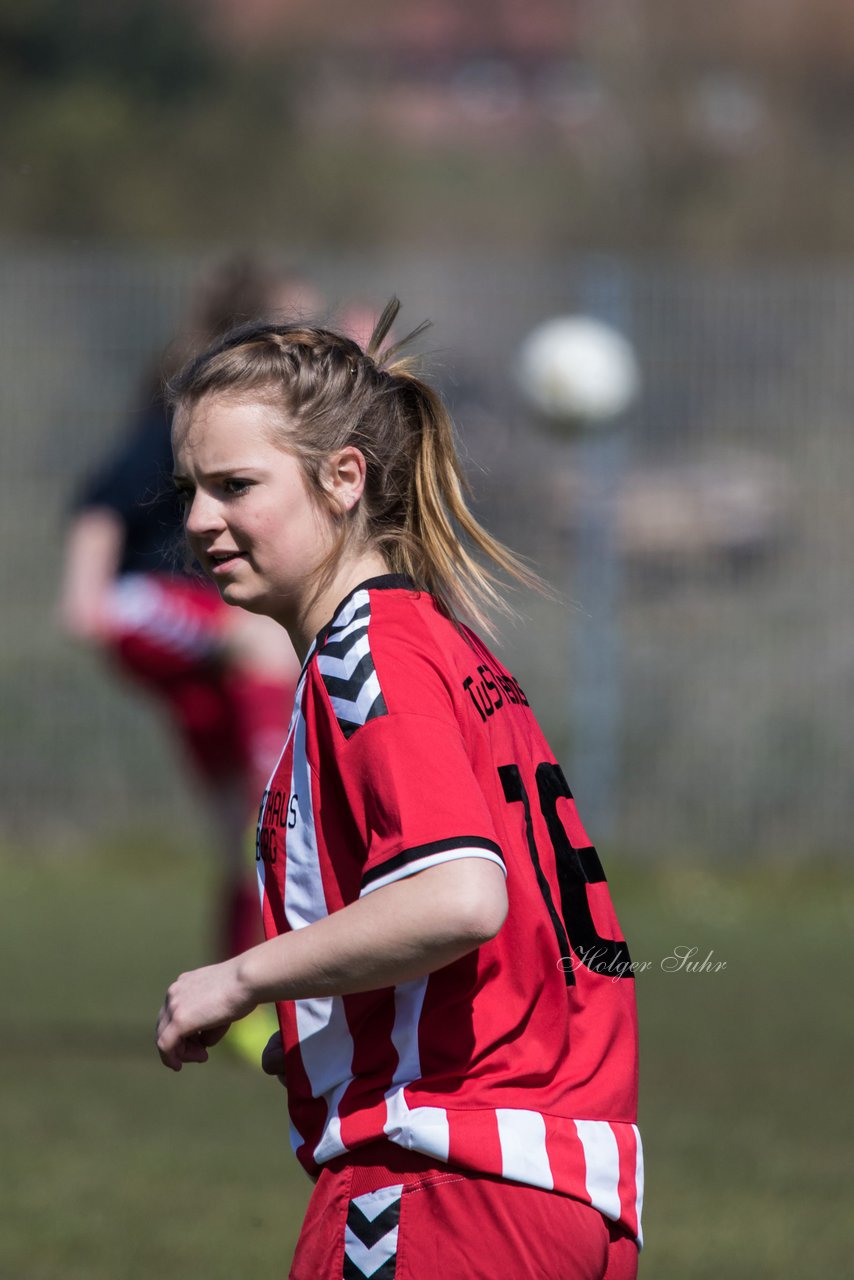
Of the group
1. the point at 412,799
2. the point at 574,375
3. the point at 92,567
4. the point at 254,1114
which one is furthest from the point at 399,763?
the point at 574,375

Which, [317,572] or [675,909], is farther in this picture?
[675,909]

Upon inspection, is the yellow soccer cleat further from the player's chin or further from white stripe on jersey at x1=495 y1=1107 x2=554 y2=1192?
white stripe on jersey at x1=495 y1=1107 x2=554 y2=1192

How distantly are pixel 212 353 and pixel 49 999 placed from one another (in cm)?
410

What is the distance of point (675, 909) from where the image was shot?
7.90 meters

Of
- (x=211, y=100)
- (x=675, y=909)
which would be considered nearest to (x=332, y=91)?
(x=211, y=100)

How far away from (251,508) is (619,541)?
7.18 meters

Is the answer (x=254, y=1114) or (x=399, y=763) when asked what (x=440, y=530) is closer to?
(x=399, y=763)

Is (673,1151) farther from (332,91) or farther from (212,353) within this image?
(332,91)

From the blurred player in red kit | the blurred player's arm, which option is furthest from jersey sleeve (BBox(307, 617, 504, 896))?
the blurred player's arm

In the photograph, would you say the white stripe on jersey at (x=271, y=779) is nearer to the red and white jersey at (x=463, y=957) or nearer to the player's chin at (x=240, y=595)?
the red and white jersey at (x=463, y=957)

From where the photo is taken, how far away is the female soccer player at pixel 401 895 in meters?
1.82

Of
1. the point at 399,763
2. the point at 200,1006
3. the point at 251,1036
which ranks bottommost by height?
the point at 251,1036

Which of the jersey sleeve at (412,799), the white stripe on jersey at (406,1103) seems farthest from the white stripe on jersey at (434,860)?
the white stripe on jersey at (406,1103)

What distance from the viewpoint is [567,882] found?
80.0 inches
